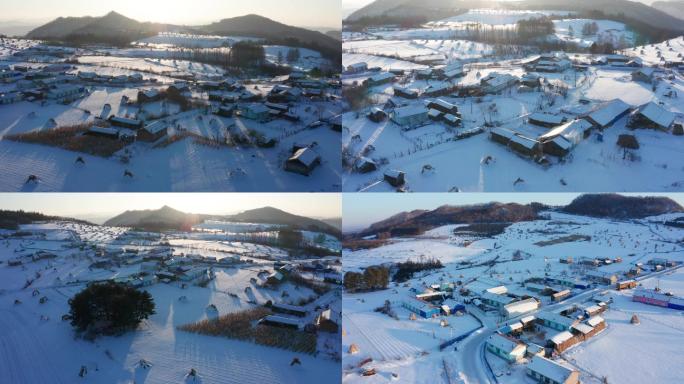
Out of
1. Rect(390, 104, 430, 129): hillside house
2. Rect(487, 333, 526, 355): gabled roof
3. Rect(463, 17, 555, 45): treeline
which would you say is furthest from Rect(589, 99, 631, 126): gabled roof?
Rect(463, 17, 555, 45): treeline

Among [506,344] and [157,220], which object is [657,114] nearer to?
[506,344]

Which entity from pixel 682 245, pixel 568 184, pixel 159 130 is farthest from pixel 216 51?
pixel 682 245

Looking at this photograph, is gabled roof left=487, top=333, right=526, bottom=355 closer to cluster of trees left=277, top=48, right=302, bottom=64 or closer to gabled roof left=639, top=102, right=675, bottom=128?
gabled roof left=639, top=102, right=675, bottom=128

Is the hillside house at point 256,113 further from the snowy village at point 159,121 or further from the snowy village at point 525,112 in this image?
the snowy village at point 525,112

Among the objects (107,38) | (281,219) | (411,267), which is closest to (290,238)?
(281,219)

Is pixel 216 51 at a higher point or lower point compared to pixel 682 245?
higher

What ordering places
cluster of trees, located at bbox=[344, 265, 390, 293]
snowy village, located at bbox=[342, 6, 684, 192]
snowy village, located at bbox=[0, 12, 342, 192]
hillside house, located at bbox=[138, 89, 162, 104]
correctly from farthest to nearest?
hillside house, located at bbox=[138, 89, 162, 104] < cluster of trees, located at bbox=[344, 265, 390, 293] < snowy village, located at bbox=[342, 6, 684, 192] < snowy village, located at bbox=[0, 12, 342, 192]

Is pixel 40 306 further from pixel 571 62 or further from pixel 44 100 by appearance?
pixel 571 62
